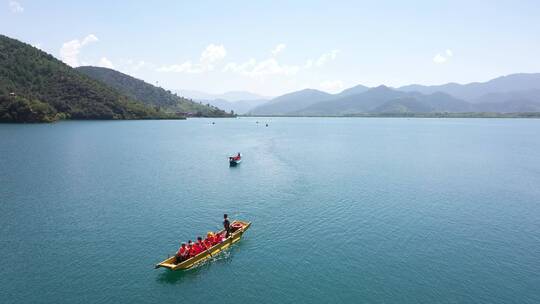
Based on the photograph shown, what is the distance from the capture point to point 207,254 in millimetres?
41906

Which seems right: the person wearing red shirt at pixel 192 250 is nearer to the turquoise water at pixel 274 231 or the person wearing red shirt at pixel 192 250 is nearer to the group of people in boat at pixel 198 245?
the group of people in boat at pixel 198 245

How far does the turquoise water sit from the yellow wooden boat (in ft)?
2.86

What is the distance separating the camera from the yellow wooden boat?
38000 millimetres

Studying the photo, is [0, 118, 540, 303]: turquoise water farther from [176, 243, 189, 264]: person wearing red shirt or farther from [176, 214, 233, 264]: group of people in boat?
[176, 214, 233, 264]: group of people in boat

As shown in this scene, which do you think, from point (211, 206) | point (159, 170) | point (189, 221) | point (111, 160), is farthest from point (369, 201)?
point (111, 160)

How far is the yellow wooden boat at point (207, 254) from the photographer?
3800cm

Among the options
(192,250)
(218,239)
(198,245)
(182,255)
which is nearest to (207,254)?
(198,245)

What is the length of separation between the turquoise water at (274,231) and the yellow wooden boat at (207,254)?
2.86ft

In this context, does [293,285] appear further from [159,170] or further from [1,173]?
[1,173]

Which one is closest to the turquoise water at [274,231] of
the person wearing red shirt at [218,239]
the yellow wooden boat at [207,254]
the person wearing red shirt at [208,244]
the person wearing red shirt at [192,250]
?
the yellow wooden boat at [207,254]

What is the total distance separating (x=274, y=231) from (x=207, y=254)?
11.1 m

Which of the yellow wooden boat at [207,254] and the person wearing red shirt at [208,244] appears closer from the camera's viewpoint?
Result: the yellow wooden boat at [207,254]

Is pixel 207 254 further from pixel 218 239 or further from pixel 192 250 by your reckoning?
pixel 218 239

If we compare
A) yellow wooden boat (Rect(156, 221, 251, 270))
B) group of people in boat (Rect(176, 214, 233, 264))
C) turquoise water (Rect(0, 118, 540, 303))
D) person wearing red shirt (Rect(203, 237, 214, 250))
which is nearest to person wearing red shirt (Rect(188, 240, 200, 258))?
group of people in boat (Rect(176, 214, 233, 264))
